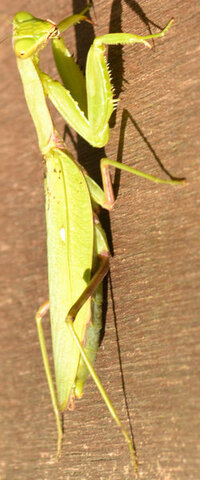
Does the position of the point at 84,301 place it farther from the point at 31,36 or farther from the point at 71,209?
the point at 31,36

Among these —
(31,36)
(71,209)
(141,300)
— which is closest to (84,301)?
(141,300)

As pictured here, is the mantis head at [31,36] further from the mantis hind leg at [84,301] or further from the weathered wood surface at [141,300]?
the mantis hind leg at [84,301]

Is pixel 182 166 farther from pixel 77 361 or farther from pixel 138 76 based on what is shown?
pixel 77 361

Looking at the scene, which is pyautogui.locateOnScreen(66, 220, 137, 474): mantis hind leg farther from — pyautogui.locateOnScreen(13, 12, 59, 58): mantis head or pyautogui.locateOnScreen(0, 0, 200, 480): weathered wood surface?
pyautogui.locateOnScreen(13, 12, 59, 58): mantis head

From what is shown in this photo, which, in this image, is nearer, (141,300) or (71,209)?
(141,300)

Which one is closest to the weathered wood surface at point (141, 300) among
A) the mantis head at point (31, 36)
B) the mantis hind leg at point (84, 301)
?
the mantis hind leg at point (84, 301)

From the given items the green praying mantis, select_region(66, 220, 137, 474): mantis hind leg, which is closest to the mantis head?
the green praying mantis
